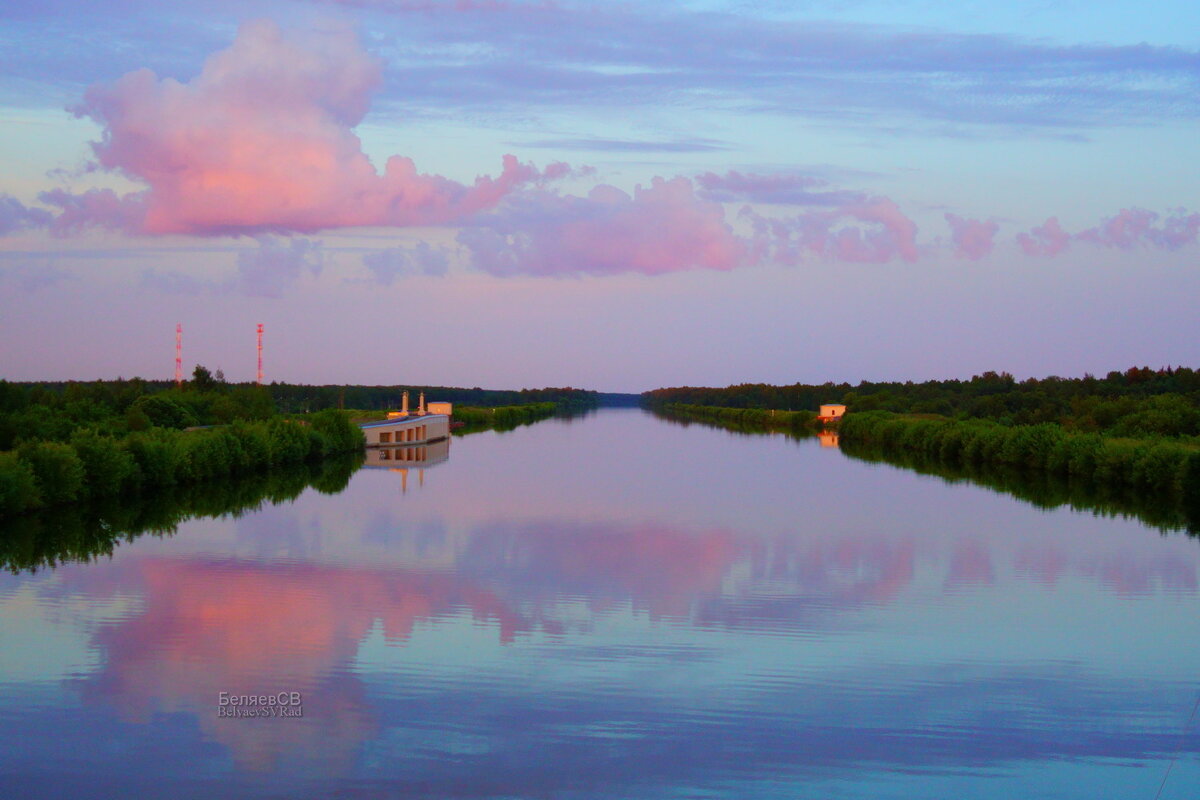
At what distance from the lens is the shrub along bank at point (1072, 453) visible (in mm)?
22297

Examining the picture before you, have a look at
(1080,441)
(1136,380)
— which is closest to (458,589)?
(1080,441)

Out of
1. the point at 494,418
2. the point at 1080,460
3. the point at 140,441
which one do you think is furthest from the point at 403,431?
the point at 494,418

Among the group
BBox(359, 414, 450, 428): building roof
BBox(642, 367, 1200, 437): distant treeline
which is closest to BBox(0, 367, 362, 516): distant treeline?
BBox(359, 414, 450, 428): building roof

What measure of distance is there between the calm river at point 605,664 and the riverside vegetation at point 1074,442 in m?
6.09

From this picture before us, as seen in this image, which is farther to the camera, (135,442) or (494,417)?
(494,417)

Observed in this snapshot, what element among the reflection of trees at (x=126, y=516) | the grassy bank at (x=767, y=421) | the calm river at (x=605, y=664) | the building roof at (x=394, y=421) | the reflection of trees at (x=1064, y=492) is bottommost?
the calm river at (x=605, y=664)

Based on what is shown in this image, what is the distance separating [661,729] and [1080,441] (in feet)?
75.5

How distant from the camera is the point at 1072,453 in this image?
2703 cm

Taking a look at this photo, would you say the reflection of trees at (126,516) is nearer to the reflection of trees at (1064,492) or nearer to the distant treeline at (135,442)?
the distant treeline at (135,442)

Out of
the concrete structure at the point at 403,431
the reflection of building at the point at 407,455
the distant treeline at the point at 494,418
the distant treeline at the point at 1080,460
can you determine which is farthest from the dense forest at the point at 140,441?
the distant treeline at the point at 494,418

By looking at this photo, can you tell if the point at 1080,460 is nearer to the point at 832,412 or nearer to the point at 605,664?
the point at 605,664

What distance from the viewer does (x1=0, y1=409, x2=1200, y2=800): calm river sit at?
20.3ft

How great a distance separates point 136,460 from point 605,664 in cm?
1416

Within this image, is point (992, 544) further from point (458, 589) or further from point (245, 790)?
point (245, 790)
